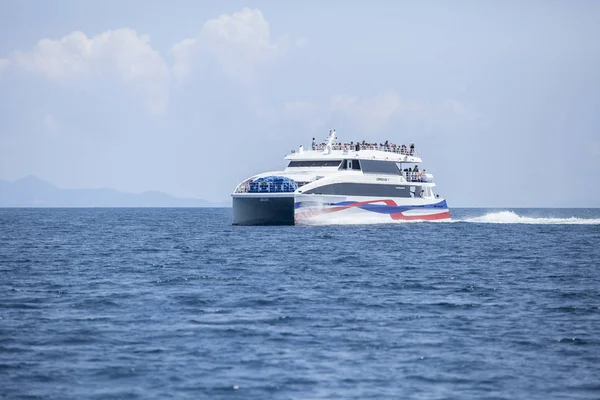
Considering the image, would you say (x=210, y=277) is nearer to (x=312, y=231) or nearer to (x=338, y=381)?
(x=338, y=381)

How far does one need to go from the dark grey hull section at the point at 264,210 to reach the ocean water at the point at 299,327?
20.0 meters

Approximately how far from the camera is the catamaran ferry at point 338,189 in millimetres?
62375

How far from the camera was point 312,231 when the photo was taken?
62.8m

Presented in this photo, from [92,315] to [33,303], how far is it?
11.3ft

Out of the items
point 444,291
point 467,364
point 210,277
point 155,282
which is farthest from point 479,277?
point 467,364

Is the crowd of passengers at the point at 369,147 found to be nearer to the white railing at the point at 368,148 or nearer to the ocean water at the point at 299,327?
the white railing at the point at 368,148

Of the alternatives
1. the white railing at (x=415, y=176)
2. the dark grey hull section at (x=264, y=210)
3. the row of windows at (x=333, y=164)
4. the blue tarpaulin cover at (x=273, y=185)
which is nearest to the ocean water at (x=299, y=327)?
the dark grey hull section at (x=264, y=210)

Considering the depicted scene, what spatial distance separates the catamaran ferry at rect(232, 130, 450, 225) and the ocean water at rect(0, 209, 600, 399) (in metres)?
20.3

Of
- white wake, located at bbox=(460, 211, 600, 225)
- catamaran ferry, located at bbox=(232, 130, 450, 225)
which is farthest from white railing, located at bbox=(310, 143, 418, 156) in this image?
white wake, located at bbox=(460, 211, 600, 225)

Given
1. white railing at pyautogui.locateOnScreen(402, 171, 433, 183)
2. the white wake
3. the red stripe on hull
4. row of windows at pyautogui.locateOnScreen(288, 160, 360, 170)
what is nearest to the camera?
row of windows at pyautogui.locateOnScreen(288, 160, 360, 170)

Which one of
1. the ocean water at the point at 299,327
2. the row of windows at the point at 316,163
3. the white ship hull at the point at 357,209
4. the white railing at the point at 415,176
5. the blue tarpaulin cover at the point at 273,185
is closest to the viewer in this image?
the ocean water at the point at 299,327

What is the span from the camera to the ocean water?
16.4 metres

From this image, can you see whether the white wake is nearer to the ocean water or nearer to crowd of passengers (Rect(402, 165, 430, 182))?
crowd of passengers (Rect(402, 165, 430, 182))

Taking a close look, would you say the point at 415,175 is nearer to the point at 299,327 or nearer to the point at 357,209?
the point at 357,209
